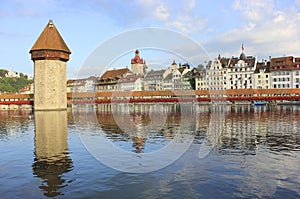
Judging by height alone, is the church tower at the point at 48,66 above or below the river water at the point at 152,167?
above

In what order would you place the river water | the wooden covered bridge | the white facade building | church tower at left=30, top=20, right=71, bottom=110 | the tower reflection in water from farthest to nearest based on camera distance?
the white facade building < the wooden covered bridge < church tower at left=30, top=20, right=71, bottom=110 < the tower reflection in water < the river water

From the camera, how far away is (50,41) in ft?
154

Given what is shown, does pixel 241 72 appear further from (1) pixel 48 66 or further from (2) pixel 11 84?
(2) pixel 11 84

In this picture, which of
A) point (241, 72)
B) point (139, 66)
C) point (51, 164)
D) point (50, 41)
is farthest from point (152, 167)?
point (241, 72)

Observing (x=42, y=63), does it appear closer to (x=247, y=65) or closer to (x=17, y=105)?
(x=17, y=105)

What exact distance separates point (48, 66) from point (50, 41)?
146 inches

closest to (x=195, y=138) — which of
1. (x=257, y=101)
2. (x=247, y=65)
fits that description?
(x=257, y=101)

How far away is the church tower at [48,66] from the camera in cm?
4641

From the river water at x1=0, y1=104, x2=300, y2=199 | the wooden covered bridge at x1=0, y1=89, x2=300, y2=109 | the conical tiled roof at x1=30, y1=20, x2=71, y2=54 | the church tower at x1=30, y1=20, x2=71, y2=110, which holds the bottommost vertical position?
the river water at x1=0, y1=104, x2=300, y2=199

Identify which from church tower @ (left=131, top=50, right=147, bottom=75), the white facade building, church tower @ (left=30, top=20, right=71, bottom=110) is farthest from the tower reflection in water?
the white facade building

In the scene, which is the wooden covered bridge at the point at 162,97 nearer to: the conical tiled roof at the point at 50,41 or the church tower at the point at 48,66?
the church tower at the point at 48,66

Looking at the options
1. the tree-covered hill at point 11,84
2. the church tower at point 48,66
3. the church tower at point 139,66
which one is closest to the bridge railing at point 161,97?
the church tower at point 139,66

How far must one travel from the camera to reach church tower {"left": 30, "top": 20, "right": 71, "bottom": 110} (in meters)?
46.4

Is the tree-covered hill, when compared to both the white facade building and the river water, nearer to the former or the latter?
the white facade building
